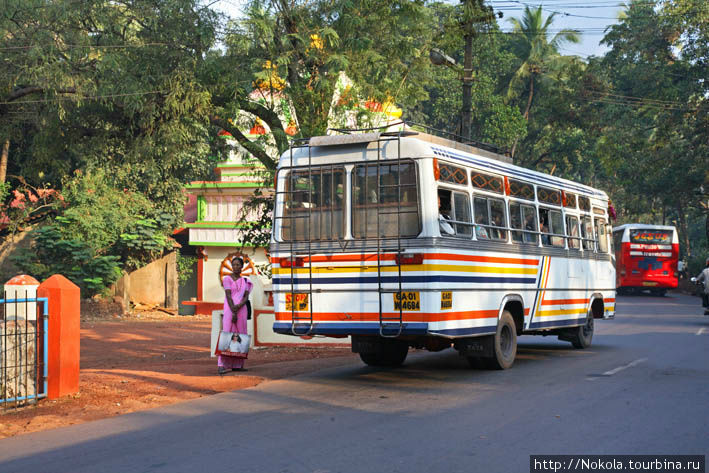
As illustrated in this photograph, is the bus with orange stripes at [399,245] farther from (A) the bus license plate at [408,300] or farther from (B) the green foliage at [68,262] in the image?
(B) the green foliage at [68,262]

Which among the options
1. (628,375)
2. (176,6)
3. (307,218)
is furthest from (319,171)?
(176,6)

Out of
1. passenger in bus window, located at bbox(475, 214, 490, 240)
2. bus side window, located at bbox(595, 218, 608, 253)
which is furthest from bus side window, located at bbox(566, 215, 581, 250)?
passenger in bus window, located at bbox(475, 214, 490, 240)

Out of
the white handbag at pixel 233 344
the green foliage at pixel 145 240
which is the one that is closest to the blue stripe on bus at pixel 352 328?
the white handbag at pixel 233 344

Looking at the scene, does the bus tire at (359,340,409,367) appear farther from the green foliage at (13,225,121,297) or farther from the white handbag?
the green foliage at (13,225,121,297)

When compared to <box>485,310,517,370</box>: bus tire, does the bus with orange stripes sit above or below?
above

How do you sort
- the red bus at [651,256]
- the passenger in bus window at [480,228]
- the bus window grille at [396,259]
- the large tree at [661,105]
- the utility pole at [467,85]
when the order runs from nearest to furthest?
the bus window grille at [396,259], the passenger in bus window at [480,228], the utility pole at [467,85], the large tree at [661,105], the red bus at [651,256]

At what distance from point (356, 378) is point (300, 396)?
186cm

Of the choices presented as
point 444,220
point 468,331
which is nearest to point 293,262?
point 444,220

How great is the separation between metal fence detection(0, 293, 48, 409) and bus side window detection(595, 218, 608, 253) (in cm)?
1107

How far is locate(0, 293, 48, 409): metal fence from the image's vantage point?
9.39 meters

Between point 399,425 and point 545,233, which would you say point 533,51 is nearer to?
point 545,233

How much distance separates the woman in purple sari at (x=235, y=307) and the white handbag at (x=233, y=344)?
0.38ft

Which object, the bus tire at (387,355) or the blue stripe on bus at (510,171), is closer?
the blue stripe on bus at (510,171)

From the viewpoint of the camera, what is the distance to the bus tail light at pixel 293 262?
1110 cm
